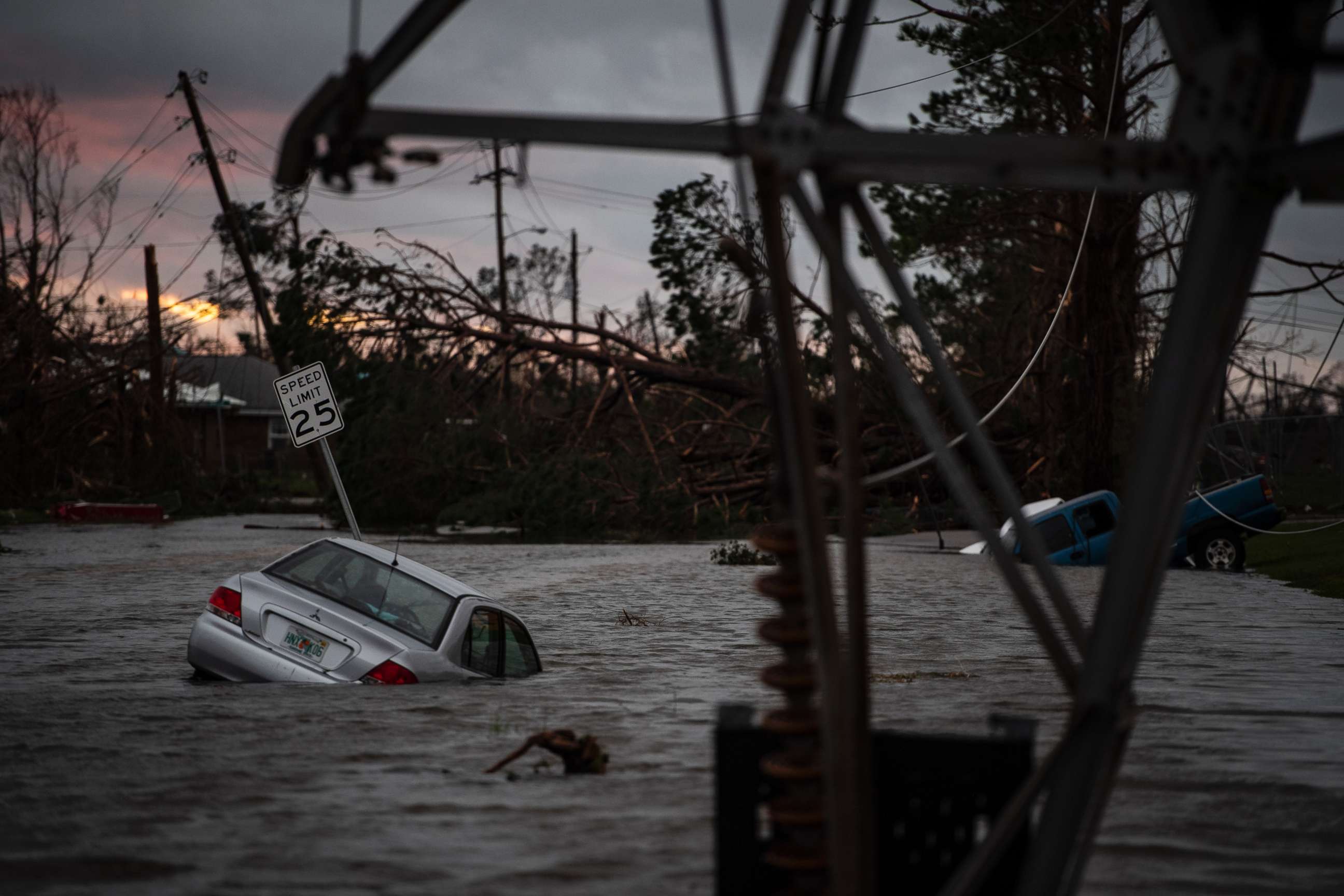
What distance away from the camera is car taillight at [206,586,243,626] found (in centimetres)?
1088

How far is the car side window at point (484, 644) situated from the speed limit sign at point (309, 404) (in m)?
5.36

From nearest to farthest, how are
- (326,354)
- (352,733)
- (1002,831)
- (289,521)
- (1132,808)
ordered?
(1002,831)
(1132,808)
(352,733)
(326,354)
(289,521)

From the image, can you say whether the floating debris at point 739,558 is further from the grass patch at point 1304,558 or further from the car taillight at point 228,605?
the car taillight at point 228,605

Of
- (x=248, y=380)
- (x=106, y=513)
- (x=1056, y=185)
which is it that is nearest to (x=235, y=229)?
(x=106, y=513)

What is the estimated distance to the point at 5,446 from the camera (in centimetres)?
4700

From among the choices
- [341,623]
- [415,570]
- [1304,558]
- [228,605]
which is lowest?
[1304,558]

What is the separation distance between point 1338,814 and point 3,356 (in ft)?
147

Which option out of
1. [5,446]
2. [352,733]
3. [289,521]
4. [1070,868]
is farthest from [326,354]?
[1070,868]

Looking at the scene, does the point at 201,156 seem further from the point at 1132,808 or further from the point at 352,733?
the point at 1132,808

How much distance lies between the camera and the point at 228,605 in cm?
1093

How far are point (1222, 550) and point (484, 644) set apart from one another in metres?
19.3

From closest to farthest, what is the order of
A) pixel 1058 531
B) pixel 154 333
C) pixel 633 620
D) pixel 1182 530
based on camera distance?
1. pixel 633 620
2. pixel 1058 531
3. pixel 1182 530
4. pixel 154 333

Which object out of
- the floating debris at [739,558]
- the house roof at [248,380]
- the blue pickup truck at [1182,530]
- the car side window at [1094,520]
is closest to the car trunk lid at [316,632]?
the floating debris at [739,558]

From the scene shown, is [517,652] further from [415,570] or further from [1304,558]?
[1304,558]
